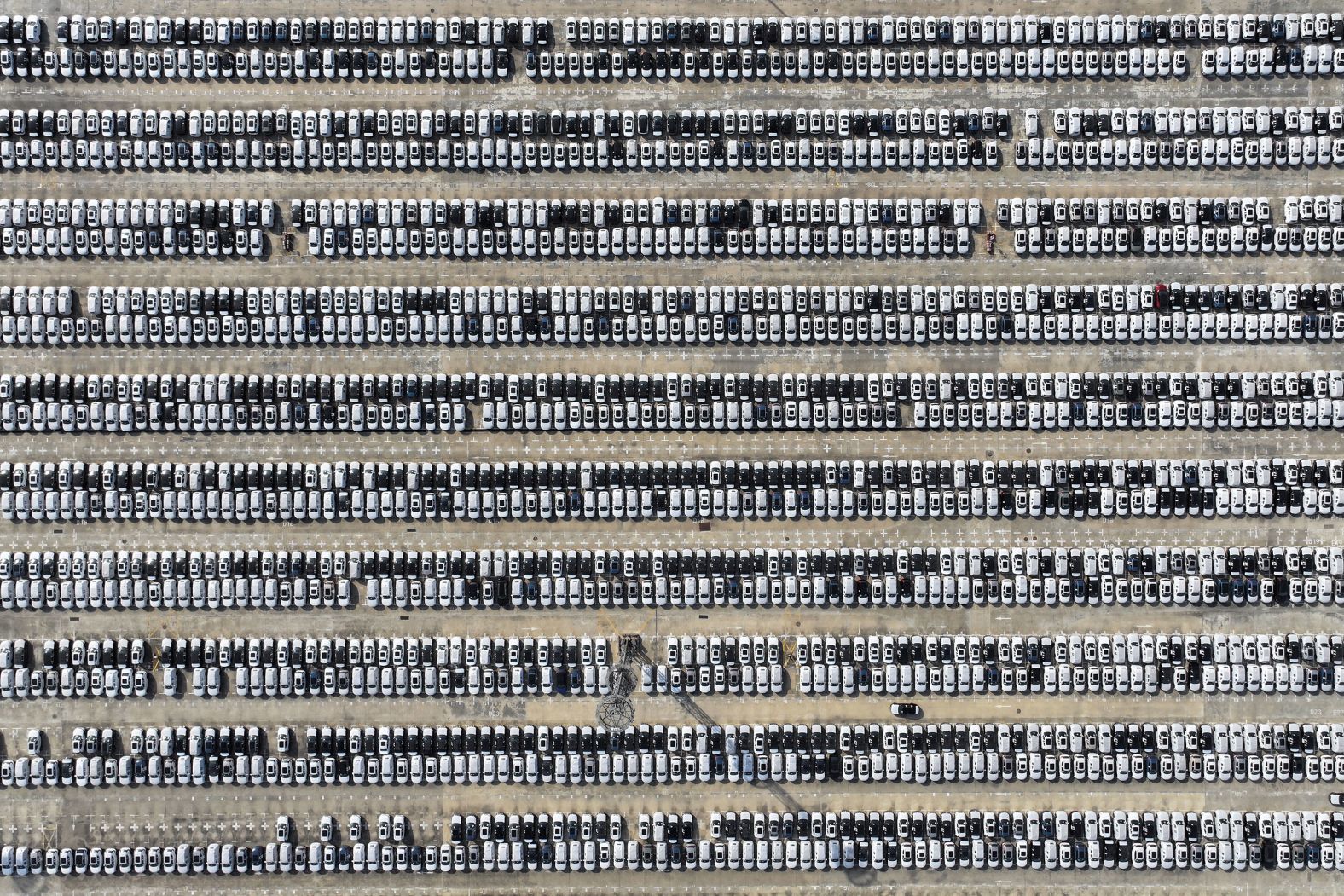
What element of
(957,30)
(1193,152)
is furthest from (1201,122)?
(957,30)

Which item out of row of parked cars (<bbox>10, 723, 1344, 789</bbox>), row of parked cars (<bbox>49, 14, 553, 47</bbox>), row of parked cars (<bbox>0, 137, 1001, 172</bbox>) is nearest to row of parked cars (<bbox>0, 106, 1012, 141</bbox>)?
row of parked cars (<bbox>0, 137, 1001, 172</bbox>)

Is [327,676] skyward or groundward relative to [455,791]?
skyward

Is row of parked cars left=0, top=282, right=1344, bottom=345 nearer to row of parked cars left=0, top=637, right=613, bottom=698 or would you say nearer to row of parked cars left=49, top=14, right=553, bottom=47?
row of parked cars left=49, top=14, right=553, bottom=47

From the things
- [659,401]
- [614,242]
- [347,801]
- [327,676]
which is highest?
[614,242]

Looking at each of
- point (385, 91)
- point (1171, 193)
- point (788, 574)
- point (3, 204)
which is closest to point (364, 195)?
point (385, 91)

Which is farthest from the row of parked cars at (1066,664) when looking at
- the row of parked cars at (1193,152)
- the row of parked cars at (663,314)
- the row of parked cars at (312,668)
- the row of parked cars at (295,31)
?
the row of parked cars at (295,31)

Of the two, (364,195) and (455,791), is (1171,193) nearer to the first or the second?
(364,195)

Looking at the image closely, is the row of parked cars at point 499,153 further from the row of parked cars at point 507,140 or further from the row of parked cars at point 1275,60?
the row of parked cars at point 1275,60
